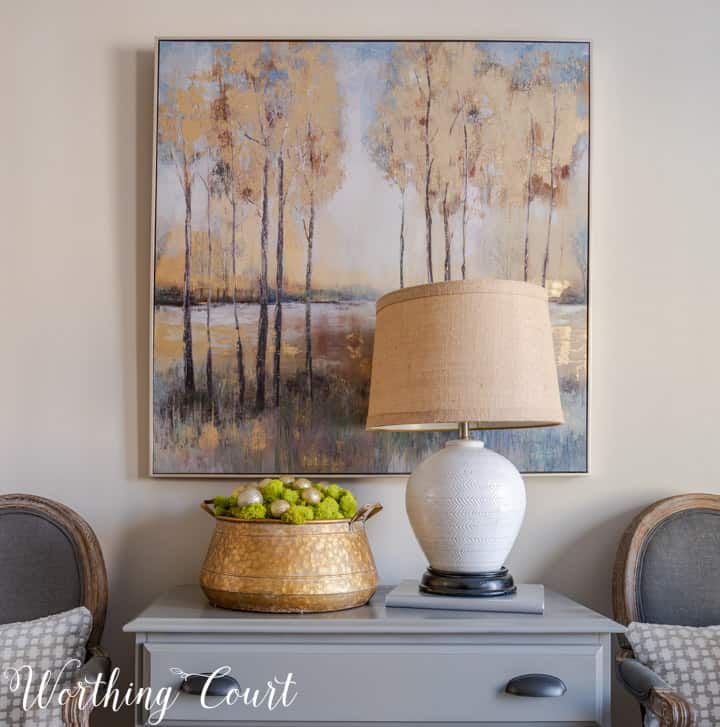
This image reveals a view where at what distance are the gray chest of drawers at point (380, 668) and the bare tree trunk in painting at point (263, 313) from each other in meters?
0.63

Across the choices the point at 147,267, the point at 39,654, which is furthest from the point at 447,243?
the point at 39,654

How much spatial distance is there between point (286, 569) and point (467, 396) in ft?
1.62

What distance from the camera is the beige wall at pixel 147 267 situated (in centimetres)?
206

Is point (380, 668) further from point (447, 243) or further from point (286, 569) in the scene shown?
point (447, 243)

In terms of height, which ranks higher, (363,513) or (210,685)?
(363,513)

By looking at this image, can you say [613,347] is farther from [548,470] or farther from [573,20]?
[573,20]

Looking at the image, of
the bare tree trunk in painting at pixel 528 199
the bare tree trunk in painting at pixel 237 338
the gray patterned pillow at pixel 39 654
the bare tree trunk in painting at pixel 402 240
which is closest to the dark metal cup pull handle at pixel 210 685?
the gray patterned pillow at pixel 39 654

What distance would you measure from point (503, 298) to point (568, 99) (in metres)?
0.72

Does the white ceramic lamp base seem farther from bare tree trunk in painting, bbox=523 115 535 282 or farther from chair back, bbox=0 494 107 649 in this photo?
chair back, bbox=0 494 107 649

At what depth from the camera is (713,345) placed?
2090mm

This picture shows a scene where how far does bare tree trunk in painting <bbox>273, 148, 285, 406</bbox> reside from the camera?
6.71 feet

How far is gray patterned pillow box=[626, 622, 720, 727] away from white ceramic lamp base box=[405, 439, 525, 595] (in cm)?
32

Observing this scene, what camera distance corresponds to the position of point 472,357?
1.62 m

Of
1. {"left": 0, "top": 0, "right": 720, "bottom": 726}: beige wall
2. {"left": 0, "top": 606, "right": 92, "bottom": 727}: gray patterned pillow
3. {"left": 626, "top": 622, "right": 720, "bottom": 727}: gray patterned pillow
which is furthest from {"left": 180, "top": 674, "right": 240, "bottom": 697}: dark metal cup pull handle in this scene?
{"left": 626, "top": 622, "right": 720, "bottom": 727}: gray patterned pillow
